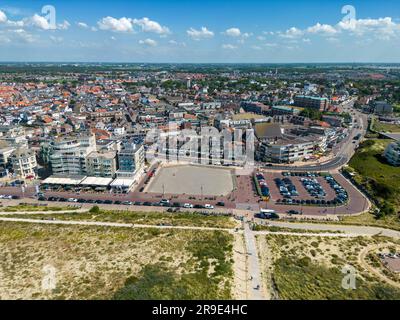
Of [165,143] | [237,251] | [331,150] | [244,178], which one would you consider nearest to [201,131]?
[165,143]

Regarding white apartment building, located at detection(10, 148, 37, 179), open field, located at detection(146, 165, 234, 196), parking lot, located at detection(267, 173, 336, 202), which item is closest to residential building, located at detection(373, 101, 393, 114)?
parking lot, located at detection(267, 173, 336, 202)

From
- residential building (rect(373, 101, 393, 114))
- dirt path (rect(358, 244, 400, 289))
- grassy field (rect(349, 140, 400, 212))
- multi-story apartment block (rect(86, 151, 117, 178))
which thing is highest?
residential building (rect(373, 101, 393, 114))

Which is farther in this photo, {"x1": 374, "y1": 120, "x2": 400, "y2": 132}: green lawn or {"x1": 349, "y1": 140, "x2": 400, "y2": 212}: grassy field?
{"x1": 374, "y1": 120, "x2": 400, "y2": 132}: green lawn

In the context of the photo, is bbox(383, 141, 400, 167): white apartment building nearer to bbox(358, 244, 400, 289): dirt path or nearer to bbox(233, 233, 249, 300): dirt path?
bbox(358, 244, 400, 289): dirt path

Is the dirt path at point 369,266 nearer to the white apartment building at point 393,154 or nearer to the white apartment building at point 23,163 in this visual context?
the white apartment building at point 393,154
